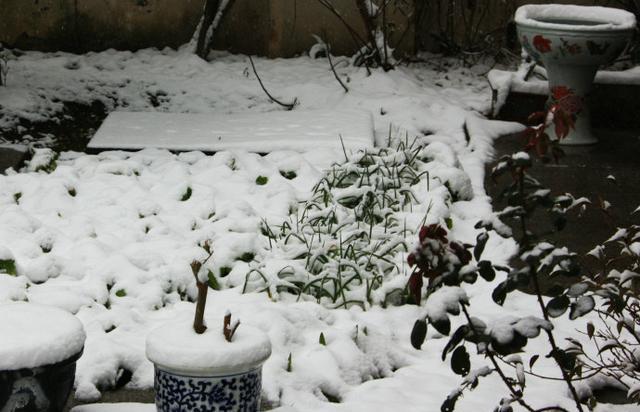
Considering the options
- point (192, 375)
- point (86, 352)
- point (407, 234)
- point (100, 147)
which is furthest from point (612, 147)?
point (192, 375)

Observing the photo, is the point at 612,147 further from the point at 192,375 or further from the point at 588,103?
the point at 192,375

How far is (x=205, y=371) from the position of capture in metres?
2.43

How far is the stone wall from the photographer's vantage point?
754 centimetres

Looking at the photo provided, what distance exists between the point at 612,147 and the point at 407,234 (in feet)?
7.50

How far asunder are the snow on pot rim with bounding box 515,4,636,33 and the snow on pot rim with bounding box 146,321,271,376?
3.90m

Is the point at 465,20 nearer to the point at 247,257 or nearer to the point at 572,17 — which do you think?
the point at 572,17

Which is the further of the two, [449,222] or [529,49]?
[529,49]

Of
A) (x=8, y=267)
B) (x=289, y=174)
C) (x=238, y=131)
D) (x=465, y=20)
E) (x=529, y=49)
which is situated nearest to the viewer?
(x=8, y=267)

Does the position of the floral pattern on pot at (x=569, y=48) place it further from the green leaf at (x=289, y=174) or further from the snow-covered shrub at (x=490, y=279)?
the snow-covered shrub at (x=490, y=279)

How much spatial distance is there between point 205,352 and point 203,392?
10 centimetres

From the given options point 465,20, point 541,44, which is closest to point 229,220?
point 541,44

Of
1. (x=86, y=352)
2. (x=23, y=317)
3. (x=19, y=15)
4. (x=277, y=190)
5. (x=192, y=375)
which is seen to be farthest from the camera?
(x=19, y=15)

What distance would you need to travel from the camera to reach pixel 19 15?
24.8 ft

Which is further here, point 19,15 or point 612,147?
point 19,15
